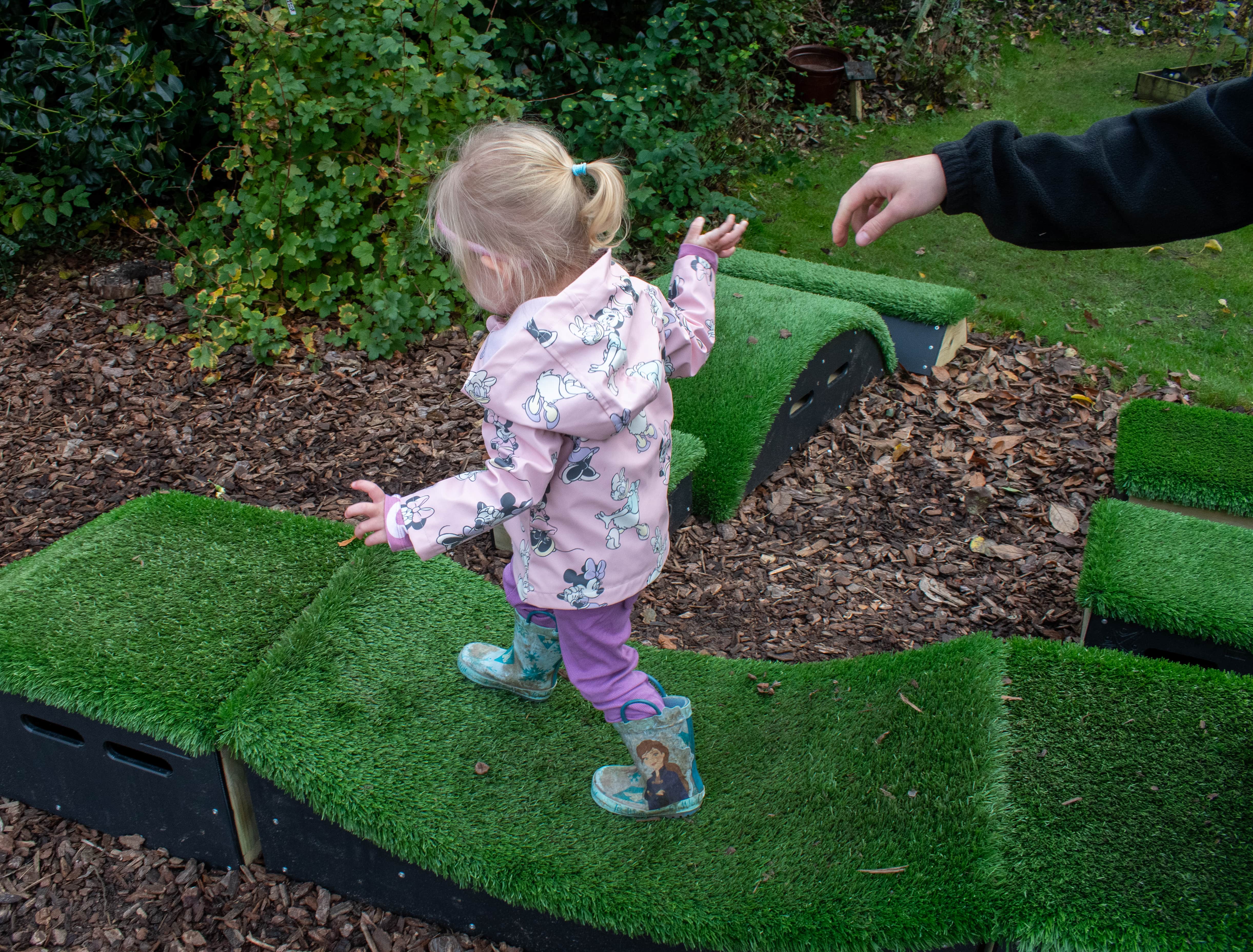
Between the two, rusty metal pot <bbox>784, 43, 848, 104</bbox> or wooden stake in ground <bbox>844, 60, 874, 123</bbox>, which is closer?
wooden stake in ground <bbox>844, 60, 874, 123</bbox>

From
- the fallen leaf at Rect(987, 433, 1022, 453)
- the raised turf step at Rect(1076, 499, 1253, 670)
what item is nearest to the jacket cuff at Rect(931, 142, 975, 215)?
the raised turf step at Rect(1076, 499, 1253, 670)

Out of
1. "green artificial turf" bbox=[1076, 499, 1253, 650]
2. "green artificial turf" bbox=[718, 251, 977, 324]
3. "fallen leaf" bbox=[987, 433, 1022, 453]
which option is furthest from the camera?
"green artificial turf" bbox=[718, 251, 977, 324]

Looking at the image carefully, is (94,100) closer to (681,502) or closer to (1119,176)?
(681,502)

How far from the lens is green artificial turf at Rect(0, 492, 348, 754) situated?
2.25m

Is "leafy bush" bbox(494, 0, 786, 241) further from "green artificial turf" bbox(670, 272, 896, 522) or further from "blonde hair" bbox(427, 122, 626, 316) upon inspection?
"blonde hair" bbox(427, 122, 626, 316)

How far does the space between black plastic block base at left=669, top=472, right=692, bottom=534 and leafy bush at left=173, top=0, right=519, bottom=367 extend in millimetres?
1548

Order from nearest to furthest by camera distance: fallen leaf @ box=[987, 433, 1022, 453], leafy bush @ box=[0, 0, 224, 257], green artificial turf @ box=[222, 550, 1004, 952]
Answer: green artificial turf @ box=[222, 550, 1004, 952] < fallen leaf @ box=[987, 433, 1022, 453] < leafy bush @ box=[0, 0, 224, 257]

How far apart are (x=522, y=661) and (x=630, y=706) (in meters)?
0.47

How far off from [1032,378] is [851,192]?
2.96 metres

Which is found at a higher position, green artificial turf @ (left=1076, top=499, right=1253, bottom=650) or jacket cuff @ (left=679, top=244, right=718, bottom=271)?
jacket cuff @ (left=679, top=244, right=718, bottom=271)

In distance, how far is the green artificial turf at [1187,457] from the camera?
336cm

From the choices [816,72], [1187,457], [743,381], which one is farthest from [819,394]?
[816,72]

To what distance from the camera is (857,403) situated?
4457 mm

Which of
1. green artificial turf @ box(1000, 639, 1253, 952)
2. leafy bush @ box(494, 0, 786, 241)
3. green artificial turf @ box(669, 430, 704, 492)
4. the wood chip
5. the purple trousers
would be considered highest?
leafy bush @ box(494, 0, 786, 241)
